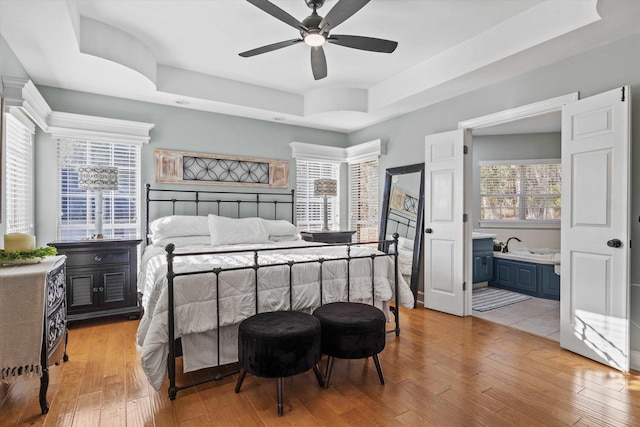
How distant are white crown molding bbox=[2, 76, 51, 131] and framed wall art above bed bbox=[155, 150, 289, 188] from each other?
1297 millimetres

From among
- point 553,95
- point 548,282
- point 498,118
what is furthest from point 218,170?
point 548,282

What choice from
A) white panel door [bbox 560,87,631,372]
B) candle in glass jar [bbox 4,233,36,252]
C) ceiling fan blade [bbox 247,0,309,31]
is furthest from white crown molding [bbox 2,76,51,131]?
white panel door [bbox 560,87,631,372]

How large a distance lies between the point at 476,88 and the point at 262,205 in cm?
332

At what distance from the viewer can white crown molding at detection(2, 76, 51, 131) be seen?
9.09 ft

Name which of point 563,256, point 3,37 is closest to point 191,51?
point 3,37

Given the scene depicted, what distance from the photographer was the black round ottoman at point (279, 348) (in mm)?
2078

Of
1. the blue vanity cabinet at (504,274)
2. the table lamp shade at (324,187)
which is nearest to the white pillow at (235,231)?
the table lamp shade at (324,187)

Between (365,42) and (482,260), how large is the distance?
4.16 m

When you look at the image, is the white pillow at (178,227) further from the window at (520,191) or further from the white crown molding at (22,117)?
the window at (520,191)

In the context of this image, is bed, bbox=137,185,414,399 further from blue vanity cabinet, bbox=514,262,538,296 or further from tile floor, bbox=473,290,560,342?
blue vanity cabinet, bbox=514,262,538,296

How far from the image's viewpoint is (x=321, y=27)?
8.46ft

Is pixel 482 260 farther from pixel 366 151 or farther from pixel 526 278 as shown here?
→ pixel 366 151

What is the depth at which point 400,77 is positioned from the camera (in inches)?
168

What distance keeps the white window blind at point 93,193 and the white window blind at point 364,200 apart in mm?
3424
